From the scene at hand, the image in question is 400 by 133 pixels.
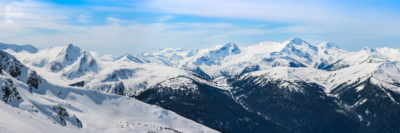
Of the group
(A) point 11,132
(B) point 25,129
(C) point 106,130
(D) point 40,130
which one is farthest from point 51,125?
(C) point 106,130

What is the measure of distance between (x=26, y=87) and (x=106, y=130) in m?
46.7

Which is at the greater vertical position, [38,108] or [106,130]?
[38,108]

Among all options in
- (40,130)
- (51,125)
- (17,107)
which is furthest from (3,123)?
(17,107)

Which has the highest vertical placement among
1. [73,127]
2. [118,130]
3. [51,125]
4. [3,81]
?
[3,81]

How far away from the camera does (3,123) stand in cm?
9594

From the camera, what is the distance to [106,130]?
18838 centimetres

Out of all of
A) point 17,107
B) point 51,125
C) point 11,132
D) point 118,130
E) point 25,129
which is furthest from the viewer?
point 118,130

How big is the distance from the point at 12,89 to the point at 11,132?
69755mm

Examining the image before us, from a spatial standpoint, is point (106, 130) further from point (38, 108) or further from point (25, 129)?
point (25, 129)

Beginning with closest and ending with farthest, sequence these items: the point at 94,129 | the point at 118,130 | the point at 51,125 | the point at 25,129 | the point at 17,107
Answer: the point at 25,129 < the point at 51,125 < the point at 17,107 < the point at 94,129 < the point at 118,130

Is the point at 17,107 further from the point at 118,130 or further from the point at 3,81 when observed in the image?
the point at 118,130

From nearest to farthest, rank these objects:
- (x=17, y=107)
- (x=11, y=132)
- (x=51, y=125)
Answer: (x=11, y=132)
(x=51, y=125)
(x=17, y=107)

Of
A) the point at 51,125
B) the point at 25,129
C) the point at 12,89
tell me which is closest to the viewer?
the point at 25,129

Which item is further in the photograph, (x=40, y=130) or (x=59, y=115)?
(x=59, y=115)
